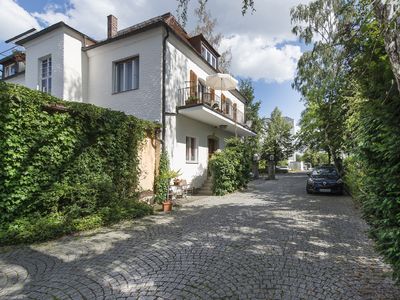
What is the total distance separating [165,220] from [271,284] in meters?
4.64

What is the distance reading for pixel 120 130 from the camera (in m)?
8.59

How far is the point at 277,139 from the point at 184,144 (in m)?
27.7

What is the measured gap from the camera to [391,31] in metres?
3.47

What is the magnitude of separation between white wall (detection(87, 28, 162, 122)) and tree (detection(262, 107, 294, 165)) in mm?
27913

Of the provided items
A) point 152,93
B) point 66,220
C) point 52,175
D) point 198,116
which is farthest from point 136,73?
point 66,220

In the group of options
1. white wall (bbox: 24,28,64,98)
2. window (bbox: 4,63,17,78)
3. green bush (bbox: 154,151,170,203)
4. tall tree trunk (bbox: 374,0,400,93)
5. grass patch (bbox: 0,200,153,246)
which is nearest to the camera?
tall tree trunk (bbox: 374,0,400,93)

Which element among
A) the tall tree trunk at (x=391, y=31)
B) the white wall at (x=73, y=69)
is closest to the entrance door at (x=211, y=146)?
the white wall at (x=73, y=69)

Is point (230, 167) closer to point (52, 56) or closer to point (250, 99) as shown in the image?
point (52, 56)

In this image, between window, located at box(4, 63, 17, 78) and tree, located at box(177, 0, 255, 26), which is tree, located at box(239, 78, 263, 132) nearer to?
window, located at box(4, 63, 17, 78)

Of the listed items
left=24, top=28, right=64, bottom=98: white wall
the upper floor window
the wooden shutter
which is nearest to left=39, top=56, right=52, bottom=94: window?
left=24, top=28, right=64, bottom=98: white wall

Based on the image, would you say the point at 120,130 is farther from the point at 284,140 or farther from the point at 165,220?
the point at 284,140

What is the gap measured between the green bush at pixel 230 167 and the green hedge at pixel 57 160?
596 cm

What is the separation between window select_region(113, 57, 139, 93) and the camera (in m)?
12.6

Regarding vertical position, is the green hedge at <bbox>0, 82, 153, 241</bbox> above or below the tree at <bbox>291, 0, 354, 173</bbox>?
below
